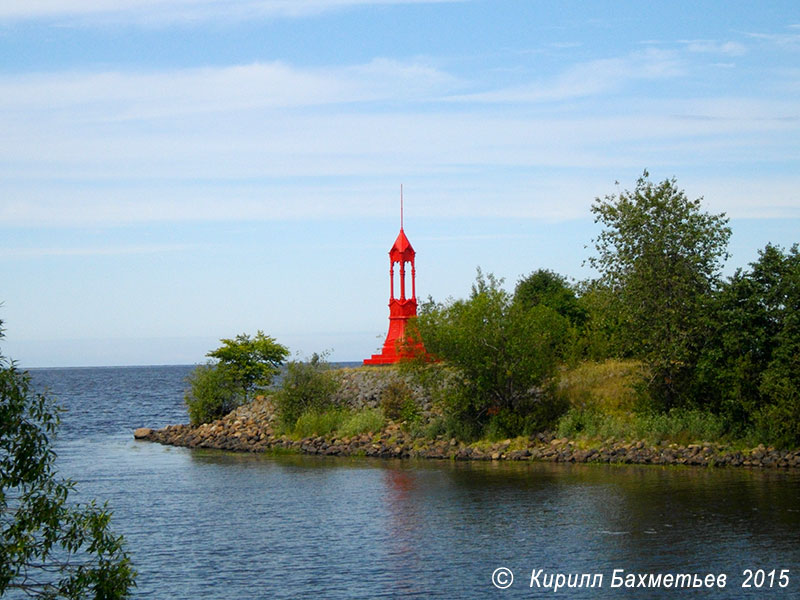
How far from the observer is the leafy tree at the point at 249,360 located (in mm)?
68562

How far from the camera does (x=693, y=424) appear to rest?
1799 inches

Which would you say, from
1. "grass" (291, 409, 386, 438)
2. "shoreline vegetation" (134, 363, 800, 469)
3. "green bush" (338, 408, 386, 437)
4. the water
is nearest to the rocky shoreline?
"shoreline vegetation" (134, 363, 800, 469)

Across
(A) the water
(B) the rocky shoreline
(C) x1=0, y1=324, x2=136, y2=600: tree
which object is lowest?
(A) the water

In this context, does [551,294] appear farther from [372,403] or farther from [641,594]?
[641,594]

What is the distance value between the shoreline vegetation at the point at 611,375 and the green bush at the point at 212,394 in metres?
7.25

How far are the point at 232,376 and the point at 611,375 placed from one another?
28.6m

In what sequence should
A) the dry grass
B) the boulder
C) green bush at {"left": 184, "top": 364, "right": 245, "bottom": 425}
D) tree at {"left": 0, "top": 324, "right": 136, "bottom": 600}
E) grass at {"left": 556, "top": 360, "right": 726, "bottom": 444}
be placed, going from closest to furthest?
tree at {"left": 0, "top": 324, "right": 136, "bottom": 600} → grass at {"left": 556, "top": 360, "right": 726, "bottom": 444} → the dry grass → green bush at {"left": 184, "top": 364, "right": 245, "bottom": 425} → the boulder

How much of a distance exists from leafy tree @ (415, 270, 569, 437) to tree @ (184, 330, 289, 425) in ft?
67.0

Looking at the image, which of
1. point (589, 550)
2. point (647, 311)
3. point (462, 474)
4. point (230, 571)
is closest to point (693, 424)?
point (647, 311)

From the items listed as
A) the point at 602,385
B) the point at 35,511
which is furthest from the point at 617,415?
the point at 35,511

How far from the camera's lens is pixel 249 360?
69500 mm

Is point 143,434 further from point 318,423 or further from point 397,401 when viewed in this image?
point 397,401

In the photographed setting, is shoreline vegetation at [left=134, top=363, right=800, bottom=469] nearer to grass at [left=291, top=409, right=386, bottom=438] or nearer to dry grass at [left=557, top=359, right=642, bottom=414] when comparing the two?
grass at [left=291, top=409, right=386, bottom=438]

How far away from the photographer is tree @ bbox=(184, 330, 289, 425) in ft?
220
